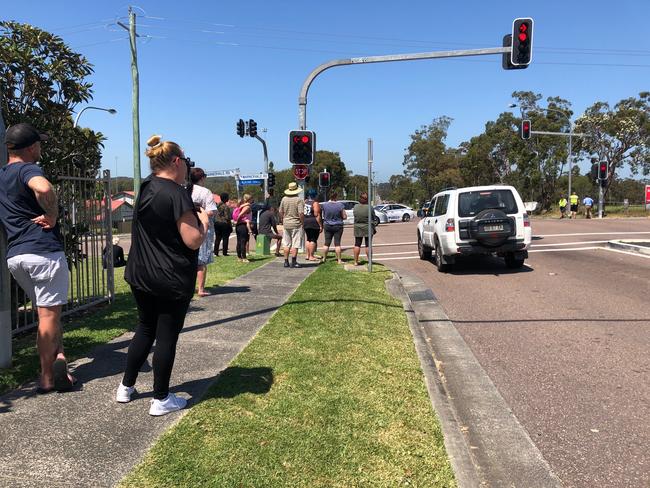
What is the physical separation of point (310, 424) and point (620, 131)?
4708 cm

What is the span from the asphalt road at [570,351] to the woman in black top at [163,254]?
254 centimetres

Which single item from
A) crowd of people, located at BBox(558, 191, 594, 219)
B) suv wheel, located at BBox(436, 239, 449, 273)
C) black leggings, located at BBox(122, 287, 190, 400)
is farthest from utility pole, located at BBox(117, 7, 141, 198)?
crowd of people, located at BBox(558, 191, 594, 219)

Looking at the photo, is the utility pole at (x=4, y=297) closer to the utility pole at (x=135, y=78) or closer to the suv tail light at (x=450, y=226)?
the suv tail light at (x=450, y=226)

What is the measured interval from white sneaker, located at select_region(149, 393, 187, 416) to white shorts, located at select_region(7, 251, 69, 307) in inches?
41.4

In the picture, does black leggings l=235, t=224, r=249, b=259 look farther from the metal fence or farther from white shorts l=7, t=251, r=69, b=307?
white shorts l=7, t=251, r=69, b=307

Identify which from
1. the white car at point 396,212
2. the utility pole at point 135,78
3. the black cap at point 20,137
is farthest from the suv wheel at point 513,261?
the white car at point 396,212

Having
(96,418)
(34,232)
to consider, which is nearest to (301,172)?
(34,232)

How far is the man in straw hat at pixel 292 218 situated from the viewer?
11.4 metres

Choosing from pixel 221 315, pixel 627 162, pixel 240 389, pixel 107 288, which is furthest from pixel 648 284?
pixel 627 162

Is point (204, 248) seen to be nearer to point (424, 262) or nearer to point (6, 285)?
point (6, 285)

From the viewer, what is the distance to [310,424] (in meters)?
3.46

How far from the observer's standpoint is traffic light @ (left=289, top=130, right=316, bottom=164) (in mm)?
12516

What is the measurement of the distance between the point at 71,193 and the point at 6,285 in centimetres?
236

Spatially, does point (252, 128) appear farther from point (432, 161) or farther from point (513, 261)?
point (432, 161)
